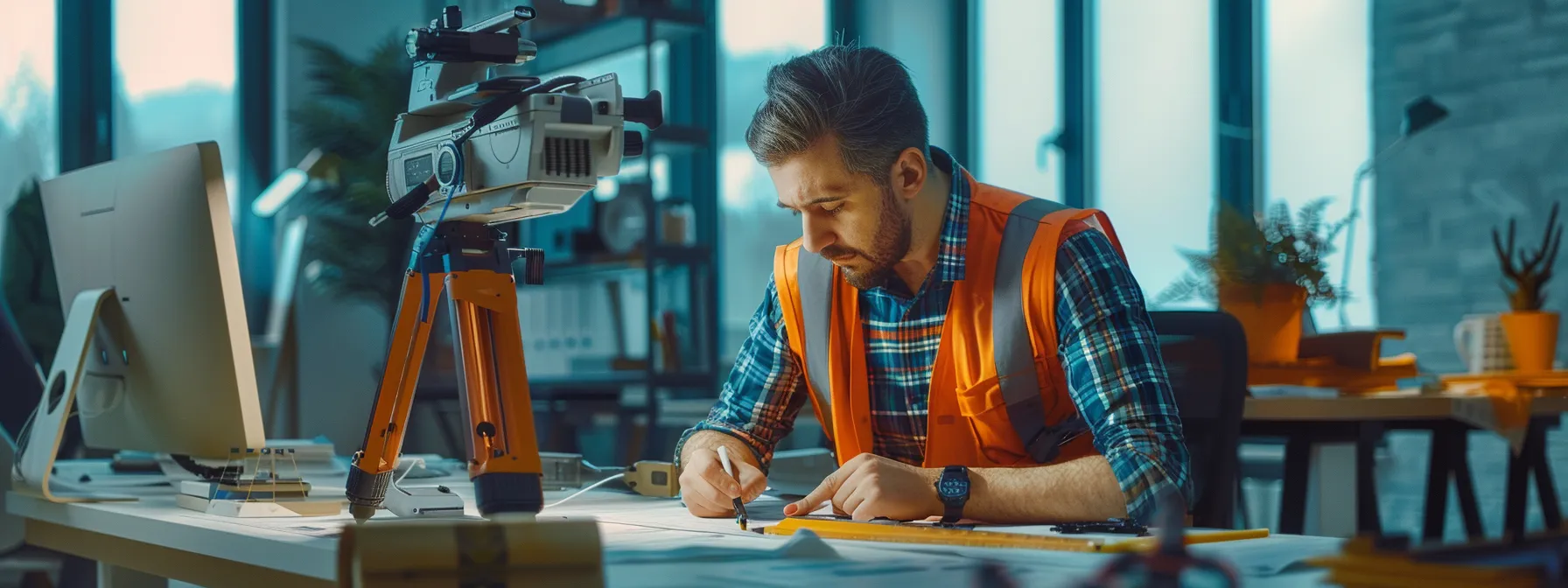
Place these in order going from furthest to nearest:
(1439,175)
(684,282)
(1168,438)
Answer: (1439,175) < (684,282) < (1168,438)

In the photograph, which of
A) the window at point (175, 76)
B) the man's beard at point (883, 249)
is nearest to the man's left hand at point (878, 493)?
the man's beard at point (883, 249)

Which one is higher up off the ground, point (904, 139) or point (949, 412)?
point (904, 139)

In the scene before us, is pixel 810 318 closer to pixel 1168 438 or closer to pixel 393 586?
pixel 1168 438

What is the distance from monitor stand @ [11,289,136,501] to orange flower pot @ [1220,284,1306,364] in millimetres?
1971

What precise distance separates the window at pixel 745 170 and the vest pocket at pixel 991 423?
3.75 meters

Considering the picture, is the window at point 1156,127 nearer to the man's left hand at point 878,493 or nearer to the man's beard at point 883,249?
the man's beard at point 883,249

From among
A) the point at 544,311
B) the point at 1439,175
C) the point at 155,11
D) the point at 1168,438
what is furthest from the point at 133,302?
the point at 1439,175

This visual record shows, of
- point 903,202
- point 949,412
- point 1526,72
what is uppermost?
point 1526,72

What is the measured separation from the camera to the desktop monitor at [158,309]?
1.53 meters

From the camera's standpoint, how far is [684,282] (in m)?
4.58


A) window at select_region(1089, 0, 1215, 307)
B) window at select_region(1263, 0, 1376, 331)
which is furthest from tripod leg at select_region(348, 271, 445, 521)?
window at select_region(1089, 0, 1215, 307)

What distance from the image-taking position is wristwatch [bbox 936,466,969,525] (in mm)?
1370

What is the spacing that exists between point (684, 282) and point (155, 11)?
2005 millimetres

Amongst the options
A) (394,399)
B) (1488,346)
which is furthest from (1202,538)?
(1488,346)
